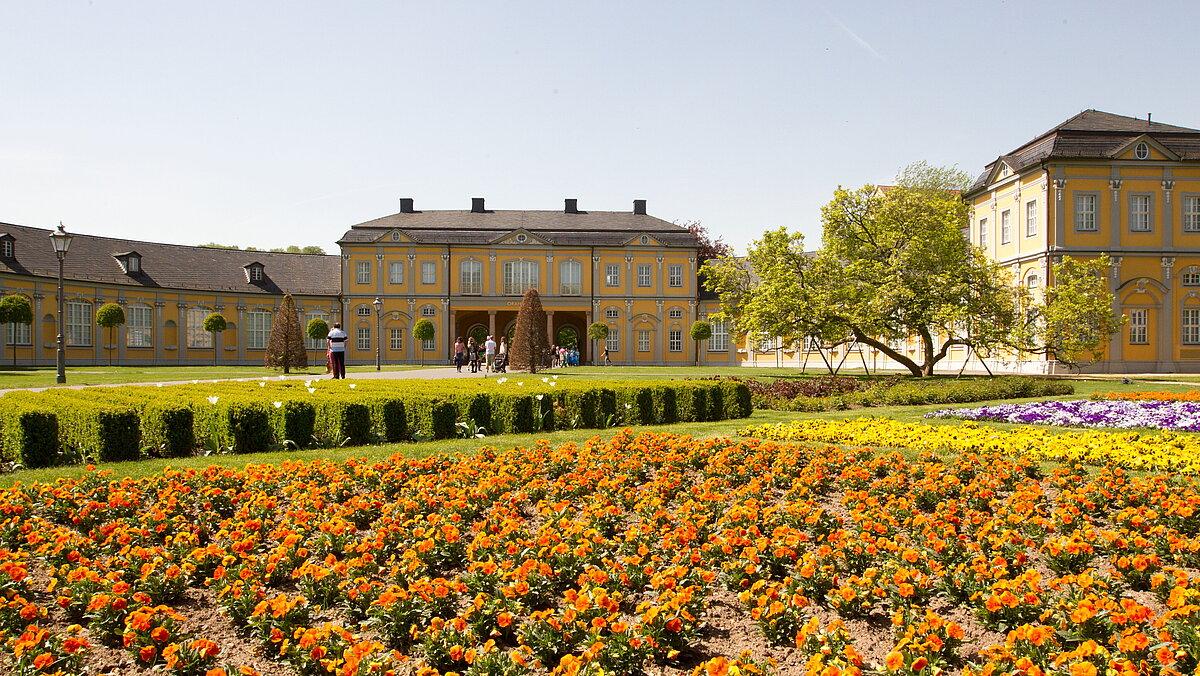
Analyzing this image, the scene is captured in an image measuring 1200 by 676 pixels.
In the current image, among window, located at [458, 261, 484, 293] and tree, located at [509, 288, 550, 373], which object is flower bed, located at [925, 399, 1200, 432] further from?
window, located at [458, 261, 484, 293]

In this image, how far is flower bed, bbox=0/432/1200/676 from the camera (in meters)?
3.91

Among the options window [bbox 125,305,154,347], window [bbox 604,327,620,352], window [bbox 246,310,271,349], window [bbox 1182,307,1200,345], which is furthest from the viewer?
window [bbox 604,327,620,352]

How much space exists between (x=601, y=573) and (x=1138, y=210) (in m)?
37.6

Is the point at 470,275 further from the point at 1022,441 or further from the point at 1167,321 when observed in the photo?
the point at 1022,441

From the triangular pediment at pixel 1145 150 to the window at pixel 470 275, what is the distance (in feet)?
111

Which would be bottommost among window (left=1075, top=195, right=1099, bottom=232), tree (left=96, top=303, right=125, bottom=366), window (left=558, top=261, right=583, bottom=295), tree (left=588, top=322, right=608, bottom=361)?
tree (left=588, top=322, right=608, bottom=361)

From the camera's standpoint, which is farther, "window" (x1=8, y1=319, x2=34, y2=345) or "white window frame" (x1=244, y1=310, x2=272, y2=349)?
"white window frame" (x1=244, y1=310, x2=272, y2=349)

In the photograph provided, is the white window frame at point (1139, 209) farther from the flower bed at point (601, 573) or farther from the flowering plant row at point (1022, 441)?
the flower bed at point (601, 573)

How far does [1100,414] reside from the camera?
41.6 ft

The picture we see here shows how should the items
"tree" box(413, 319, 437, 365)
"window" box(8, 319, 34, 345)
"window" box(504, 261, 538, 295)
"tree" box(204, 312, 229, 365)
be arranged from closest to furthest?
1. "window" box(8, 319, 34, 345)
2. "tree" box(204, 312, 229, 365)
3. "tree" box(413, 319, 437, 365)
4. "window" box(504, 261, 538, 295)

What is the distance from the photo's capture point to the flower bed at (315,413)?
9719mm

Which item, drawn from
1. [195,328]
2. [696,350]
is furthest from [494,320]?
[195,328]

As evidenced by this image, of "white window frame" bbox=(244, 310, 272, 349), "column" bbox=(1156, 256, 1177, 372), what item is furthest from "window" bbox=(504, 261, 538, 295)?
"column" bbox=(1156, 256, 1177, 372)

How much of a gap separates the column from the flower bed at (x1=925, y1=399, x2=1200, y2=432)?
74.8 feet
